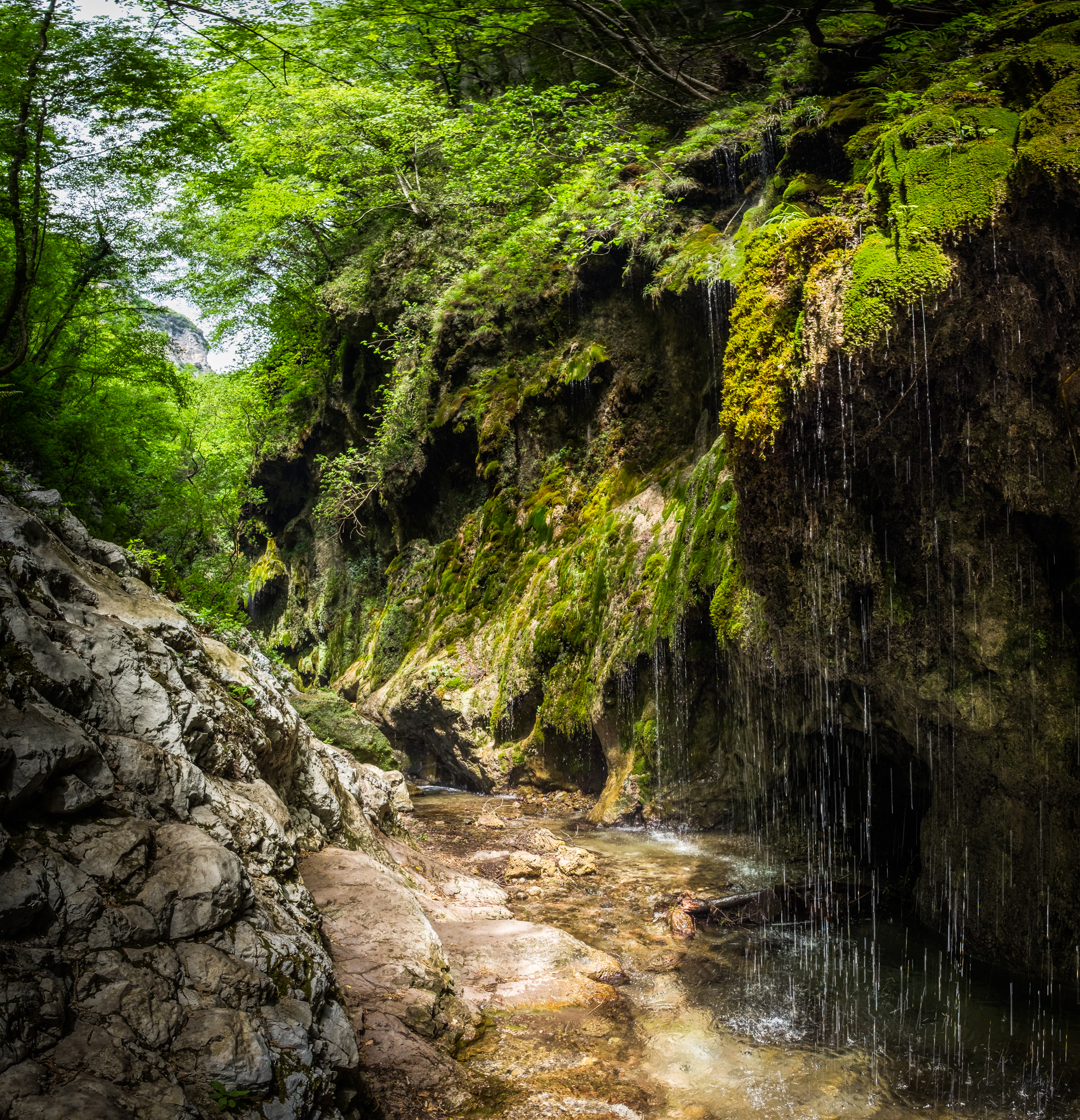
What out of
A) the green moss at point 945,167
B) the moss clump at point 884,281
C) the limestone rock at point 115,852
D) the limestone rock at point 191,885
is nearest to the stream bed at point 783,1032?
the limestone rock at point 191,885

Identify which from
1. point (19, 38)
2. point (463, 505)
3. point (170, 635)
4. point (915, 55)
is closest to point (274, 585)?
point (463, 505)

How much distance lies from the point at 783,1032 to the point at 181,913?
14.2ft

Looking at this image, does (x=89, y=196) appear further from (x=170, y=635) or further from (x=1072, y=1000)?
(x=1072, y=1000)

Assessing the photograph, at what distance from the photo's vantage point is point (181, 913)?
3.55 meters

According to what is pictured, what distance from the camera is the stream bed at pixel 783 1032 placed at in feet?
14.7

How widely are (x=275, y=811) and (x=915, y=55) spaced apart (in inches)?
400

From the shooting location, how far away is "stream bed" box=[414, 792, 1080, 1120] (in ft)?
14.7

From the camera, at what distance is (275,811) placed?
5.38 m

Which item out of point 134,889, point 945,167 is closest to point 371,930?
point 134,889

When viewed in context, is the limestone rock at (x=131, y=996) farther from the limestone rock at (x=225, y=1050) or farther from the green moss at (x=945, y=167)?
the green moss at (x=945, y=167)

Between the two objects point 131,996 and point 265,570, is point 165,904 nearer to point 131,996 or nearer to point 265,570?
point 131,996

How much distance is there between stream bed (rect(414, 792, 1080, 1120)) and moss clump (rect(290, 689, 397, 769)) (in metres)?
4.82

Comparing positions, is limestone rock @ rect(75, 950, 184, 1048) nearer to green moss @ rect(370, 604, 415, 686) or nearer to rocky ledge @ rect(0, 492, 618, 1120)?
rocky ledge @ rect(0, 492, 618, 1120)

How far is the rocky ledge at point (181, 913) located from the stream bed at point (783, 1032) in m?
0.43
